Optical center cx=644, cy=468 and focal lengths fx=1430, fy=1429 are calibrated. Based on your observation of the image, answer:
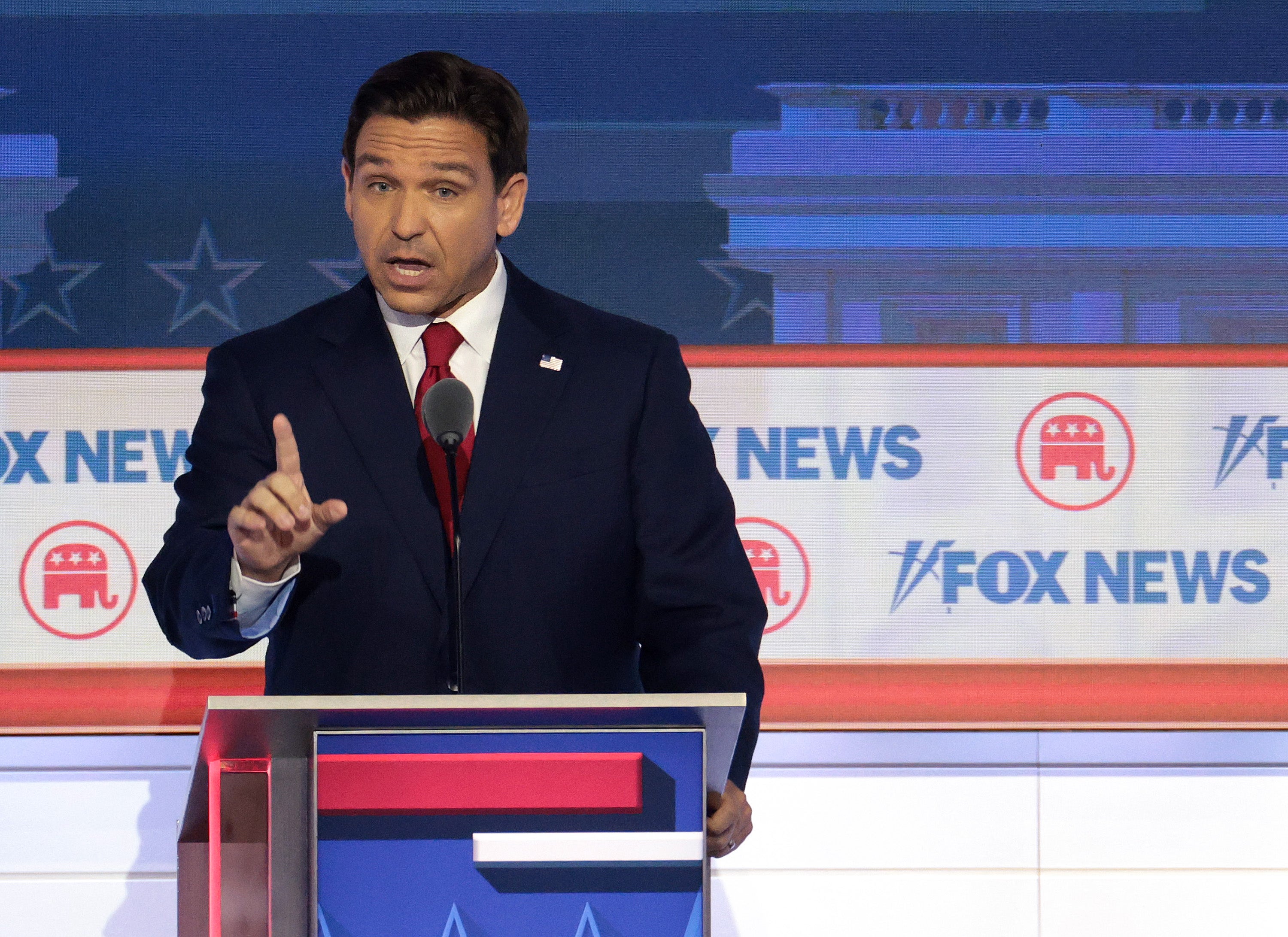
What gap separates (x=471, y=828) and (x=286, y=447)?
48cm

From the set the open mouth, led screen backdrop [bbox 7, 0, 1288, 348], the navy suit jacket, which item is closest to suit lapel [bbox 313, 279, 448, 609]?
the navy suit jacket

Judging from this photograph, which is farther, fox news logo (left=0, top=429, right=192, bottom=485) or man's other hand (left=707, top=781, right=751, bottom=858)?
fox news logo (left=0, top=429, right=192, bottom=485)

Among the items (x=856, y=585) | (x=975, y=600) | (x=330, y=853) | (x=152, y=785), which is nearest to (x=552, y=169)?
(x=856, y=585)

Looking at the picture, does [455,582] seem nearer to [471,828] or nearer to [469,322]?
[471,828]

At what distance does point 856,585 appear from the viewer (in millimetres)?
2998

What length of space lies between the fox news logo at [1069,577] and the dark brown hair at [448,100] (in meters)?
1.43

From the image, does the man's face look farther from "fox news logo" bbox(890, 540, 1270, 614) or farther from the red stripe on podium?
"fox news logo" bbox(890, 540, 1270, 614)

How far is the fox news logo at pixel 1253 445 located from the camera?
9.87 ft

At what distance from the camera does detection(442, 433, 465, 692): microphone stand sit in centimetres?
148

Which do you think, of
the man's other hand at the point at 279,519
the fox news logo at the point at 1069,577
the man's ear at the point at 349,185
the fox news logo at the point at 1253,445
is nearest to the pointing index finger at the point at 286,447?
the man's other hand at the point at 279,519

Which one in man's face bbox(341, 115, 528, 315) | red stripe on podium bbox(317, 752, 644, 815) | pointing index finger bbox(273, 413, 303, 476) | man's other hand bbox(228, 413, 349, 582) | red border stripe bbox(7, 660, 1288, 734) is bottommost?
red border stripe bbox(7, 660, 1288, 734)

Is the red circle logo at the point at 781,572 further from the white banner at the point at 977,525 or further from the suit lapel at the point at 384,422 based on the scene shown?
the suit lapel at the point at 384,422

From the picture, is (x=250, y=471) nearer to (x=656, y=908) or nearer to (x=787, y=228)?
(x=656, y=908)

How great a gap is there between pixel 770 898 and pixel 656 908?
6.24ft
